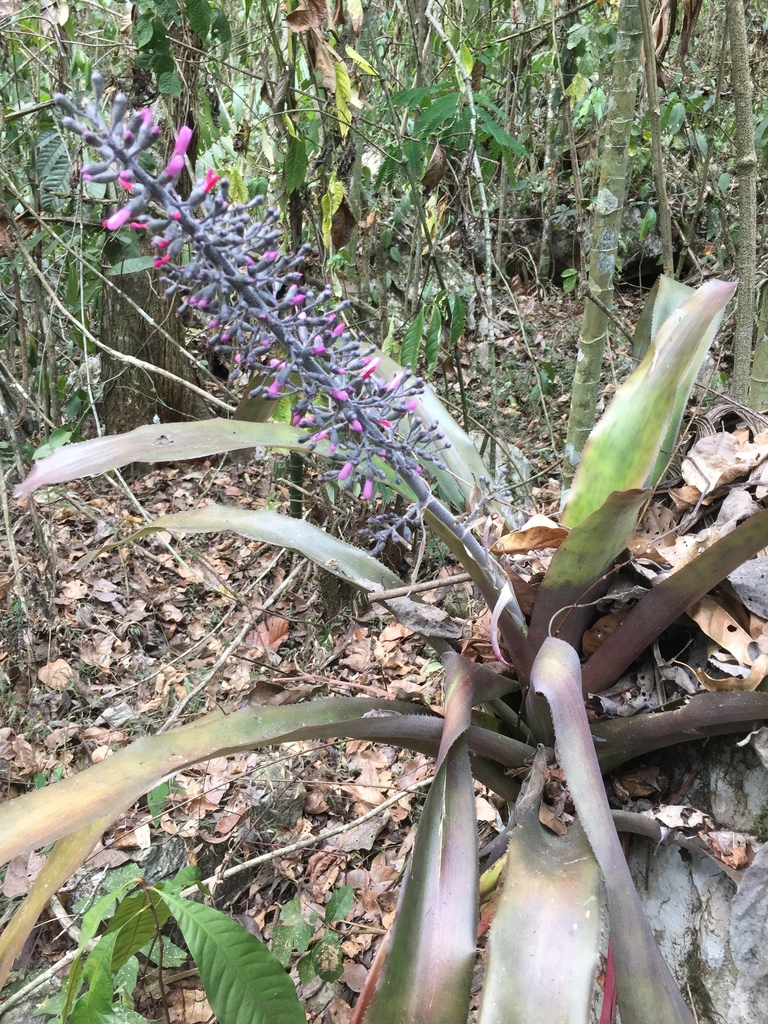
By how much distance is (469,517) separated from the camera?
4.22ft

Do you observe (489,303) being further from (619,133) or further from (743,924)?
(743,924)

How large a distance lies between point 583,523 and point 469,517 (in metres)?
0.27

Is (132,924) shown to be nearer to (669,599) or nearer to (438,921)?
(438,921)

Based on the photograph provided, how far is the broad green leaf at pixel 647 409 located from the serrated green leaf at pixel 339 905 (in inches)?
40.3

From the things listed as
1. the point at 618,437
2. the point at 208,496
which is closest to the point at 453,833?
the point at 618,437

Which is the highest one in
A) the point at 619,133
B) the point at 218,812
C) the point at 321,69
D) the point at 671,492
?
the point at 321,69

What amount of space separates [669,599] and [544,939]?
1.93 feet

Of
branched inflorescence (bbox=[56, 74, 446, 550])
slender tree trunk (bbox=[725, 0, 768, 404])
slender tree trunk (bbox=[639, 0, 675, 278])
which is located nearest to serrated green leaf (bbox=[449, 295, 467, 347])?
slender tree trunk (bbox=[639, 0, 675, 278])

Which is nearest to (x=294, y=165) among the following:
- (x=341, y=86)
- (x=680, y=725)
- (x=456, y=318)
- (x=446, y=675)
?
(x=341, y=86)

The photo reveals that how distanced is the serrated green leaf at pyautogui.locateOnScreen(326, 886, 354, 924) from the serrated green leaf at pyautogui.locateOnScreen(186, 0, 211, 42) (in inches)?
98.3

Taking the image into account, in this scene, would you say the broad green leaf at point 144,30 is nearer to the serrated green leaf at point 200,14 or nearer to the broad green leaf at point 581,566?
the serrated green leaf at point 200,14

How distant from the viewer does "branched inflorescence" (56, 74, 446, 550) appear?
72cm

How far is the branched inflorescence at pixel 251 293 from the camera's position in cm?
72

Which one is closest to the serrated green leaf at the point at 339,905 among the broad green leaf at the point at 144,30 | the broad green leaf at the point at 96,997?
the broad green leaf at the point at 96,997
